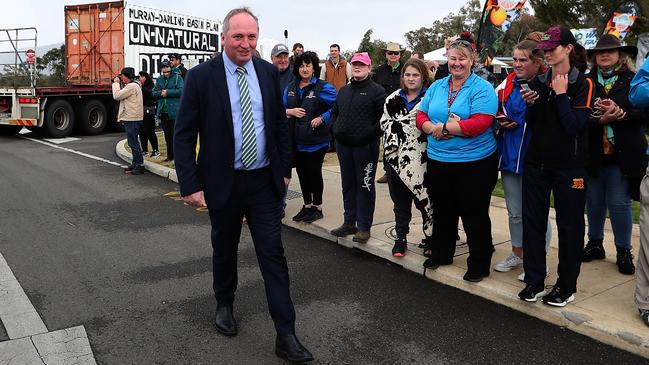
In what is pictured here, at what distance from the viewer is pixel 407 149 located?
16.4 feet

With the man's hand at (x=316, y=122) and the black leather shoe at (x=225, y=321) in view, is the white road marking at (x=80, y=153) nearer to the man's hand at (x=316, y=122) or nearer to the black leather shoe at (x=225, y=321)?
the man's hand at (x=316, y=122)

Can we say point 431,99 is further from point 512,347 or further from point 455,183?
point 512,347

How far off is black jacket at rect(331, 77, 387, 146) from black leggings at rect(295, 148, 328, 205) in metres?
0.83

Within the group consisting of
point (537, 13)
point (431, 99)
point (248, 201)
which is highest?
point (537, 13)

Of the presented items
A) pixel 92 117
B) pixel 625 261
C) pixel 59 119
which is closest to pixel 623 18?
pixel 625 261

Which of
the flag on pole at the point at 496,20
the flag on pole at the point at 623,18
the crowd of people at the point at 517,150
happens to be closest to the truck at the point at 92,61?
the flag on pole at the point at 496,20

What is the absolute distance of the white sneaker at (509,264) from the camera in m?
4.76

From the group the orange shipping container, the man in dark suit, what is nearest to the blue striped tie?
the man in dark suit

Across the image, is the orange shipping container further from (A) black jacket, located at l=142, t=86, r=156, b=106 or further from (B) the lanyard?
(B) the lanyard

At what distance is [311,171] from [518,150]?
8.57ft

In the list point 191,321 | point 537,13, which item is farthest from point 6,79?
point 537,13

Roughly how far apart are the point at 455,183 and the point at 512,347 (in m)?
1.35

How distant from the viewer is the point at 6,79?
15.8m

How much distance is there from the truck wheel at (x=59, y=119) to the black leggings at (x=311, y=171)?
11447 millimetres
